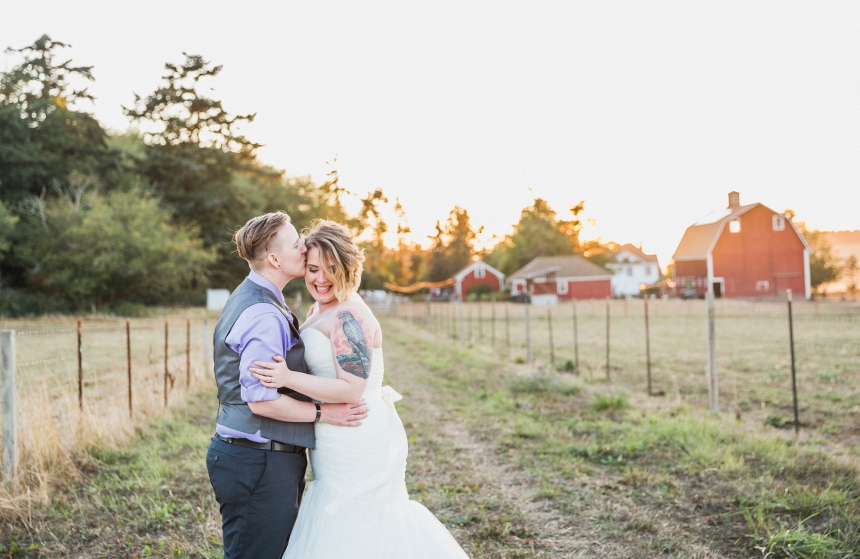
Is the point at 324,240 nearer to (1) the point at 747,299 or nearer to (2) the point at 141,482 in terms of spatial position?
(2) the point at 141,482

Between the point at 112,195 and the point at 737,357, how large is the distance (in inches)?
1130

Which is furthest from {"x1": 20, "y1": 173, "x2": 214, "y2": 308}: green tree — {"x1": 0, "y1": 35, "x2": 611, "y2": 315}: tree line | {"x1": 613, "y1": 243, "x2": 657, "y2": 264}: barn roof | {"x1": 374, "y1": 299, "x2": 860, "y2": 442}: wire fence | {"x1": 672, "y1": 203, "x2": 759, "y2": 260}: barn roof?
{"x1": 613, "y1": 243, "x2": 657, "y2": 264}: barn roof

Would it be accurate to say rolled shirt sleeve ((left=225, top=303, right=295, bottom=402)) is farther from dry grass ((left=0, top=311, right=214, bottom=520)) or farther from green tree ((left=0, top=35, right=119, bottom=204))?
green tree ((left=0, top=35, right=119, bottom=204))

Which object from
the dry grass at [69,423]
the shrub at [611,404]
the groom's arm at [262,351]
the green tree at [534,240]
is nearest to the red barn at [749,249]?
the shrub at [611,404]

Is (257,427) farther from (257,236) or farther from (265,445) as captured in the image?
(257,236)

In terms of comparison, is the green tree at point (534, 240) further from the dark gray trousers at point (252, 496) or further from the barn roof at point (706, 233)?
the dark gray trousers at point (252, 496)

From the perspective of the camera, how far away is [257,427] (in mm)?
2541

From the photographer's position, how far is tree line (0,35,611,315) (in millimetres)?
28734

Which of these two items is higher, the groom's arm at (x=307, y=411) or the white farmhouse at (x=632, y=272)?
the white farmhouse at (x=632, y=272)

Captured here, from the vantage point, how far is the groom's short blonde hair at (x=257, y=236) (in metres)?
2.73

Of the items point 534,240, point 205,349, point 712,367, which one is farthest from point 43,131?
point 534,240

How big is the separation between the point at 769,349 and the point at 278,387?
16.2 metres

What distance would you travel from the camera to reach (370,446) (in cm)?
277

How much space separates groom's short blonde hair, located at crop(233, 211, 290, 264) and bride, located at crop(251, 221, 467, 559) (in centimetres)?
17
